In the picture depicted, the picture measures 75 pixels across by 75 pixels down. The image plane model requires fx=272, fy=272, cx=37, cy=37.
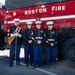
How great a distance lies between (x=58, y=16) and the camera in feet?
31.6

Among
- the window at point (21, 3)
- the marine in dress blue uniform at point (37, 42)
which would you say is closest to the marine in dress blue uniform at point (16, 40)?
the marine in dress blue uniform at point (37, 42)

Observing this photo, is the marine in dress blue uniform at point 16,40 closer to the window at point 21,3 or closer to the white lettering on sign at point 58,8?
the window at point 21,3

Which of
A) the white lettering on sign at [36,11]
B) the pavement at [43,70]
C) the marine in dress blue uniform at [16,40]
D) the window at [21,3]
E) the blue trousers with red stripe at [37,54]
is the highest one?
the window at [21,3]

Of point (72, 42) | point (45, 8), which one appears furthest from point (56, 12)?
point (72, 42)

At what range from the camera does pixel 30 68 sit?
30.4 ft

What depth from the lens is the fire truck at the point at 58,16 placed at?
9.38 meters

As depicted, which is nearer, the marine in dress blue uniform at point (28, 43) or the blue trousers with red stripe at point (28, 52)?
the marine in dress blue uniform at point (28, 43)

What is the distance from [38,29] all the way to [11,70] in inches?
66.5

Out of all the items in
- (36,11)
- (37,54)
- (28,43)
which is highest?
(36,11)

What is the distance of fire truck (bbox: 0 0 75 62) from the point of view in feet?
30.8

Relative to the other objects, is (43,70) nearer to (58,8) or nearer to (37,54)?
(37,54)

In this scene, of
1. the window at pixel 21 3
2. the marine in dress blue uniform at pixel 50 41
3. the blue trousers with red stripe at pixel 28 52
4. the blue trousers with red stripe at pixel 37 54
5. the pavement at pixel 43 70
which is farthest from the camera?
the window at pixel 21 3

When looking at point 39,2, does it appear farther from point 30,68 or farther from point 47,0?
point 30,68

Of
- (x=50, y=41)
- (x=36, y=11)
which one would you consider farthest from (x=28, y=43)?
(x=36, y=11)
